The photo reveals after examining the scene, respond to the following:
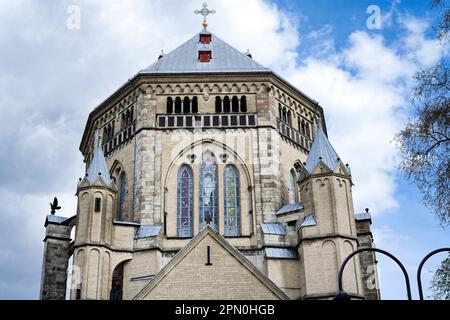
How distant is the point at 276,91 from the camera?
4050 centimetres

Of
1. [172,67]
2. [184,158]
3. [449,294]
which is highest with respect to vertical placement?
[172,67]

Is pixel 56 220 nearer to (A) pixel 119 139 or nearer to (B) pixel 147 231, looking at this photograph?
(B) pixel 147 231

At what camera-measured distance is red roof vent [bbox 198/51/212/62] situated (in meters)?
42.5

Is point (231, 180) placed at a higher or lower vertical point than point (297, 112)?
lower

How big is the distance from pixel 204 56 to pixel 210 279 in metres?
19.4

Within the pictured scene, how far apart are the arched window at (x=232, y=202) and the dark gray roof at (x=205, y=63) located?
6751 millimetres

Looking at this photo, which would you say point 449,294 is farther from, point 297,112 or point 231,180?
point 297,112

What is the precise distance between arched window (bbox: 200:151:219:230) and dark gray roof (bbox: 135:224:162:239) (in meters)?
2.68

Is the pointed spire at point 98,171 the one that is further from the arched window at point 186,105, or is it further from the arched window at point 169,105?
the arched window at point 186,105

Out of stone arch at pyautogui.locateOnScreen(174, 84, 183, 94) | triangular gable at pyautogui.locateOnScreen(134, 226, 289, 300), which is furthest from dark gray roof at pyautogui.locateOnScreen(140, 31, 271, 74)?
triangular gable at pyautogui.locateOnScreen(134, 226, 289, 300)

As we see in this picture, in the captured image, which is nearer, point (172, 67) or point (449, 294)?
point (449, 294)
